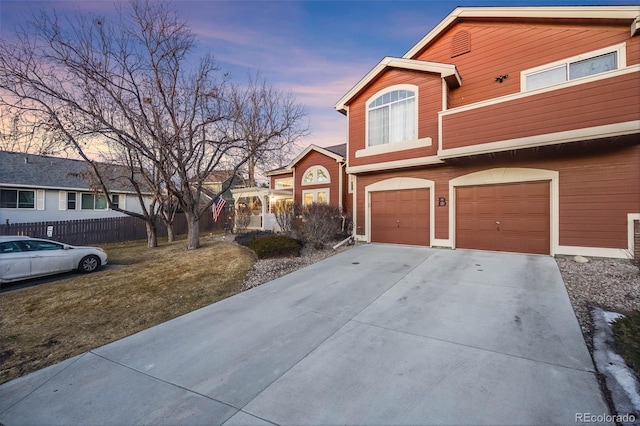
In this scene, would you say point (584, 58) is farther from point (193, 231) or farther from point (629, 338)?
point (193, 231)

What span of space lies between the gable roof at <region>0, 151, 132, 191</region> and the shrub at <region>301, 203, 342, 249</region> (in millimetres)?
13816

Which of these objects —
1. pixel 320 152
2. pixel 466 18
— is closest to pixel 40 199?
pixel 320 152

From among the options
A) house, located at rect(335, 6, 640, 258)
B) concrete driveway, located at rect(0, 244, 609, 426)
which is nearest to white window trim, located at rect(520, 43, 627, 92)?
house, located at rect(335, 6, 640, 258)

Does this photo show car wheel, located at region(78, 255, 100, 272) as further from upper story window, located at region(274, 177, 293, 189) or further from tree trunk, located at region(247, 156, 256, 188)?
upper story window, located at region(274, 177, 293, 189)

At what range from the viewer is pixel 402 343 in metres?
3.67

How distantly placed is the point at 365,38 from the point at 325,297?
12.0 meters

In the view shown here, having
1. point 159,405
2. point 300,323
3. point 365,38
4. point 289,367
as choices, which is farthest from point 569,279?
point 365,38

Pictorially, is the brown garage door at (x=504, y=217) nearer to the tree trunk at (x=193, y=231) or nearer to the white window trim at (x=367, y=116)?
the white window trim at (x=367, y=116)

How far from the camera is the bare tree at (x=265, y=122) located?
40.8 feet

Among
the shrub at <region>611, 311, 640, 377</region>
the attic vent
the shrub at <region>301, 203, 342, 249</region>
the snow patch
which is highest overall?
the attic vent

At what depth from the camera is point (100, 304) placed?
612cm

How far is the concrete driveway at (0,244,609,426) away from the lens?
2533mm

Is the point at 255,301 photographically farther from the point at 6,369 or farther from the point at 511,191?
the point at 511,191

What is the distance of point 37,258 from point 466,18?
1680 centimetres
